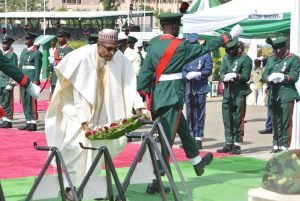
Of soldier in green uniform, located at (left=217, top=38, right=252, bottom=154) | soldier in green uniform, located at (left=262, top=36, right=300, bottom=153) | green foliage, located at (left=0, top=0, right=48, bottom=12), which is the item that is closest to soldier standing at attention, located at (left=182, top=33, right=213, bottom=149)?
soldier in green uniform, located at (left=217, top=38, right=252, bottom=154)

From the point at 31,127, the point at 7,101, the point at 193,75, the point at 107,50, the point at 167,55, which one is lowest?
the point at 31,127

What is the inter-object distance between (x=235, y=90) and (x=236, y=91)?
0.02 m

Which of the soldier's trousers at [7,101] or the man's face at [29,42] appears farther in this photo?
the soldier's trousers at [7,101]

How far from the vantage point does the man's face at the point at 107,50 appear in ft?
26.2

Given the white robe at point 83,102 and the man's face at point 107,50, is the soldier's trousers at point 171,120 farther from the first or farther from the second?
the man's face at point 107,50

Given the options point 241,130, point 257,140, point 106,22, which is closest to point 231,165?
point 241,130

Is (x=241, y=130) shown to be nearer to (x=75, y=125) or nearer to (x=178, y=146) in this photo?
(x=178, y=146)

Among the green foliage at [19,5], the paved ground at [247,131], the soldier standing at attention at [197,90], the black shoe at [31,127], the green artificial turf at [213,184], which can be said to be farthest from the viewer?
the green foliage at [19,5]

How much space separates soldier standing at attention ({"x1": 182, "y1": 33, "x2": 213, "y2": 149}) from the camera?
42.9ft

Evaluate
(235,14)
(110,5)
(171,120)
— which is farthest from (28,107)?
(110,5)

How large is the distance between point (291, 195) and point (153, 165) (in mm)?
2583

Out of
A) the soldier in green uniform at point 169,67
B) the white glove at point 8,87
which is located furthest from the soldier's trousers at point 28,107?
the soldier in green uniform at point 169,67

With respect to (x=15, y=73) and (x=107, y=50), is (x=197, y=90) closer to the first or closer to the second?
(x=107, y=50)

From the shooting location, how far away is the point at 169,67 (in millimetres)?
8883
